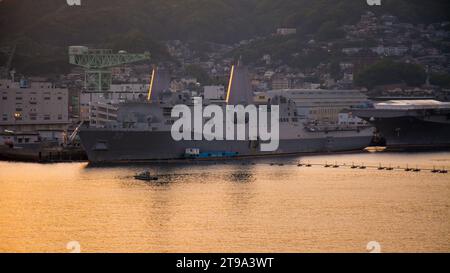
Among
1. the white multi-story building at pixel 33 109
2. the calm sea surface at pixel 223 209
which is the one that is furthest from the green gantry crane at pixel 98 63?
the calm sea surface at pixel 223 209

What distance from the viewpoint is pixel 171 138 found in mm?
49656

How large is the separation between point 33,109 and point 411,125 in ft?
70.9

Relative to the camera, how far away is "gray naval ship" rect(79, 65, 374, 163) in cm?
4875

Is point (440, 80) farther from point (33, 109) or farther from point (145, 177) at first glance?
point (145, 177)

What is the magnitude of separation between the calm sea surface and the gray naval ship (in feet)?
8.04

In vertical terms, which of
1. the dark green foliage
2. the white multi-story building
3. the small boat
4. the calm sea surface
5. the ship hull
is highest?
the dark green foliage

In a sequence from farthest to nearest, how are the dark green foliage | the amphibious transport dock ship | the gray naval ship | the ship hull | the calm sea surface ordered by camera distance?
1. the dark green foliage
2. the amphibious transport dock ship
3. the gray naval ship
4. the ship hull
5. the calm sea surface

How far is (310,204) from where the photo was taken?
113 ft

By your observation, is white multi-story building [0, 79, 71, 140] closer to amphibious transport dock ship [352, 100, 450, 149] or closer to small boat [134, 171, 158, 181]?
amphibious transport dock ship [352, 100, 450, 149]

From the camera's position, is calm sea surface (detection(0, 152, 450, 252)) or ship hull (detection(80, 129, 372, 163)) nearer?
calm sea surface (detection(0, 152, 450, 252))

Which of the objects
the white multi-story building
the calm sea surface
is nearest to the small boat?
the calm sea surface

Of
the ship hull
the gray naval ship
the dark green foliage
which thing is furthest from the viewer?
the dark green foliage

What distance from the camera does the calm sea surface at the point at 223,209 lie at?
27.9 meters

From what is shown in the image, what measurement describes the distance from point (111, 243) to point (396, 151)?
3234cm
